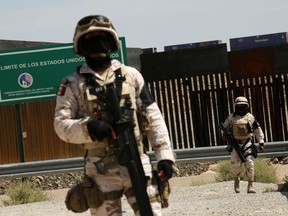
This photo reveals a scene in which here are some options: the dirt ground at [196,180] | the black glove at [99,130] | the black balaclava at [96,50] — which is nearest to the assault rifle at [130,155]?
the black glove at [99,130]

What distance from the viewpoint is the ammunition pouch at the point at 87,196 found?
267 inches

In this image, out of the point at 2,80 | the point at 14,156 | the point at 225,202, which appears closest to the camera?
the point at 225,202

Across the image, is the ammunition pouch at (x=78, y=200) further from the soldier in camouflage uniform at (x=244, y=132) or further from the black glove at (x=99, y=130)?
the soldier in camouflage uniform at (x=244, y=132)

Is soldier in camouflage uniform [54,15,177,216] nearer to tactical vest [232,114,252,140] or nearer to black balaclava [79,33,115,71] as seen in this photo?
black balaclava [79,33,115,71]

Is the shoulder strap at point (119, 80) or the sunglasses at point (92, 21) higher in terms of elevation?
the sunglasses at point (92, 21)

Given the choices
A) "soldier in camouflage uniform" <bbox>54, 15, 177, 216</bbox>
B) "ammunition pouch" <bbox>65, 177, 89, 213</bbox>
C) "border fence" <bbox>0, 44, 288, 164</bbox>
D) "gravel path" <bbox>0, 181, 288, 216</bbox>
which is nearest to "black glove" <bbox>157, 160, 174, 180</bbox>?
→ "soldier in camouflage uniform" <bbox>54, 15, 177, 216</bbox>

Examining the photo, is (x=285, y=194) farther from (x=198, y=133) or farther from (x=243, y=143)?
(x=198, y=133)

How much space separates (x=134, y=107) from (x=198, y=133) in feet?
57.6

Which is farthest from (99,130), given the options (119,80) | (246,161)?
(246,161)

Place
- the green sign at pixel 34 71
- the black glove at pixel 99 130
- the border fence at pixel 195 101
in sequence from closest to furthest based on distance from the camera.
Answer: the black glove at pixel 99 130
the green sign at pixel 34 71
the border fence at pixel 195 101

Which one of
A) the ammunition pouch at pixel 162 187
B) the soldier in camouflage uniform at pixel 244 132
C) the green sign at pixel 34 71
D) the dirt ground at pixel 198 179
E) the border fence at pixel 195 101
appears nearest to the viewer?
the ammunition pouch at pixel 162 187

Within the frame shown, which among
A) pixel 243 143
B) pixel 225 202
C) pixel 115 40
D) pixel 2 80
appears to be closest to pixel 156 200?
pixel 115 40

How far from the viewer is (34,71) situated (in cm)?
2075

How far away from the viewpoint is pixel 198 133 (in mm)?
24328
